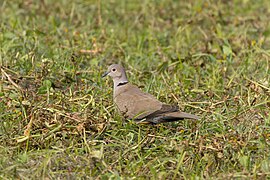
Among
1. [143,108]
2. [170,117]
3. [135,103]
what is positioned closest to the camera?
[170,117]

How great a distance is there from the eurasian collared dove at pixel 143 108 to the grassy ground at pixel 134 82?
0.31 feet

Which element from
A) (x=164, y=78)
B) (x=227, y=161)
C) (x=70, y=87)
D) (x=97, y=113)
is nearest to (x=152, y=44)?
(x=164, y=78)

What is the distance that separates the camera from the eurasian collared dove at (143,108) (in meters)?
5.72

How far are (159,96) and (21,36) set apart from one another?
6.98 feet

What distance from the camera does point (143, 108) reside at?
588cm

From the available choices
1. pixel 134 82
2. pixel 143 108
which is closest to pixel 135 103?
pixel 143 108

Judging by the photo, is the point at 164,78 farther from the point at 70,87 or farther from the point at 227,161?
the point at 227,161

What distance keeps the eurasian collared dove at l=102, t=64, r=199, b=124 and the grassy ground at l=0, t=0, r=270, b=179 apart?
95mm

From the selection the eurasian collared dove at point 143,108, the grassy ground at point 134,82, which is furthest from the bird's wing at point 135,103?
the grassy ground at point 134,82

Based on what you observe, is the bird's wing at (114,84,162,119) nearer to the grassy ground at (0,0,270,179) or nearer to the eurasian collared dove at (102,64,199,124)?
the eurasian collared dove at (102,64,199,124)

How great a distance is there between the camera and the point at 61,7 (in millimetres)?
9578

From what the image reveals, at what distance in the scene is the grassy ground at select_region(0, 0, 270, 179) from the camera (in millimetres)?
5152

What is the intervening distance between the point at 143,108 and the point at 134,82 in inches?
54.4

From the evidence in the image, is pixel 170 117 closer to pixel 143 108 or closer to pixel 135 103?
pixel 143 108
